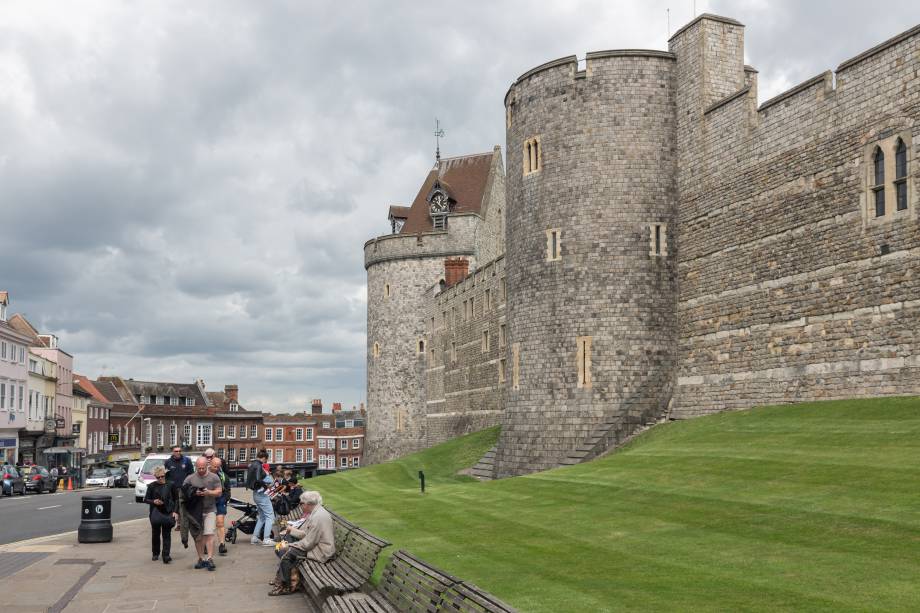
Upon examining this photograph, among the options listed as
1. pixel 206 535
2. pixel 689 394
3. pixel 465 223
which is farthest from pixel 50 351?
pixel 206 535

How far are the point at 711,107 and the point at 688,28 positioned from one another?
2839mm

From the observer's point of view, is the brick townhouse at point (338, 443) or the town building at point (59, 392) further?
the brick townhouse at point (338, 443)

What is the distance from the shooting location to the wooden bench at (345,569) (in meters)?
11.0

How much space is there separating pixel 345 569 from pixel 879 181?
1491 cm

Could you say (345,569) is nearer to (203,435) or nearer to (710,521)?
(710,521)

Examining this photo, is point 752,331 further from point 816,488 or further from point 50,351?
point 50,351

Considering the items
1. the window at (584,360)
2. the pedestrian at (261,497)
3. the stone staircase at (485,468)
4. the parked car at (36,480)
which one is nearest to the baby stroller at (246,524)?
the pedestrian at (261,497)

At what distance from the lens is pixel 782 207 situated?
2378 centimetres

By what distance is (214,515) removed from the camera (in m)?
16.0

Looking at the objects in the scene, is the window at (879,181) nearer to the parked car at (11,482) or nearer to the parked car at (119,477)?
the parked car at (11,482)

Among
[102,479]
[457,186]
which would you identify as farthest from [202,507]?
[457,186]

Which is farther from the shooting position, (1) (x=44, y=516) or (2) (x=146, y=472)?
(2) (x=146, y=472)

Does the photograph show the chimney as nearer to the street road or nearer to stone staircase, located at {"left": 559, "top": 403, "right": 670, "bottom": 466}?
the street road

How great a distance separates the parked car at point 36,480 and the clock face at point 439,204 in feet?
87.6
